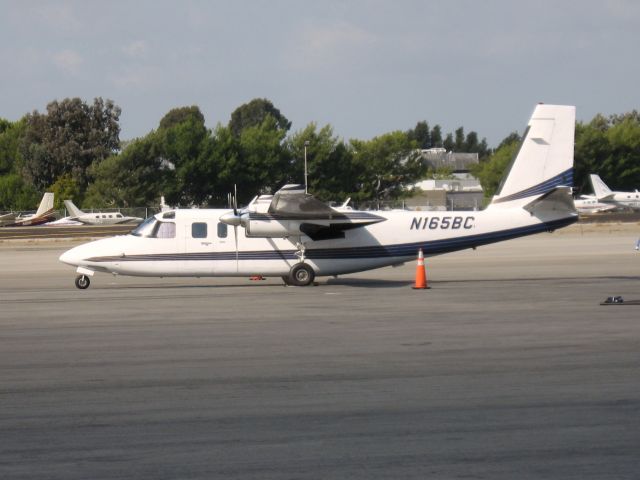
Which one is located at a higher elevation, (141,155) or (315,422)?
(141,155)

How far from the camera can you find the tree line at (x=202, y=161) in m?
86.3

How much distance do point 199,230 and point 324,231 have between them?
3179 millimetres

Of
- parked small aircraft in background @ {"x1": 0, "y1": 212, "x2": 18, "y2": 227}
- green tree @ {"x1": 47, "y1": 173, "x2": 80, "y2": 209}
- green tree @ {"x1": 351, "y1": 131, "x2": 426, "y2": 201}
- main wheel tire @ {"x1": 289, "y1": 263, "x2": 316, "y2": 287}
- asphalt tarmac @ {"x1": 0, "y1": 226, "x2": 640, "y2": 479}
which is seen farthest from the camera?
green tree @ {"x1": 351, "y1": 131, "x2": 426, "y2": 201}

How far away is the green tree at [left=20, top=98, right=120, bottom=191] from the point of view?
341ft

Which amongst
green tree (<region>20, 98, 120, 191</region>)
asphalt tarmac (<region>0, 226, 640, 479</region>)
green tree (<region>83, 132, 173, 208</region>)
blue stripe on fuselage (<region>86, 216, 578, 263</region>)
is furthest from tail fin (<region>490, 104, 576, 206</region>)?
green tree (<region>20, 98, 120, 191</region>)

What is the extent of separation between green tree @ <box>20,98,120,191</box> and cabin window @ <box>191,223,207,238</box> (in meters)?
79.0

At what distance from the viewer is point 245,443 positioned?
26.6ft

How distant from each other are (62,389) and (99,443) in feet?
8.78

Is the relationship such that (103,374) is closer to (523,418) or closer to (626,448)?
(523,418)

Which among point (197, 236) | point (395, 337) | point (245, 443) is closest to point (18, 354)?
point (395, 337)

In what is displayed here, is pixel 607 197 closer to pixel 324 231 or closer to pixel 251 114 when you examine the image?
pixel 324 231

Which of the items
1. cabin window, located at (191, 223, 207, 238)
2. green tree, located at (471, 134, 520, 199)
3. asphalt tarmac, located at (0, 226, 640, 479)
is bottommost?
asphalt tarmac, located at (0, 226, 640, 479)

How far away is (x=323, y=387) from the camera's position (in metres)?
10.6

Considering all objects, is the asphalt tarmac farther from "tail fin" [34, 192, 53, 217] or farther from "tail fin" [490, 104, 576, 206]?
"tail fin" [34, 192, 53, 217]
